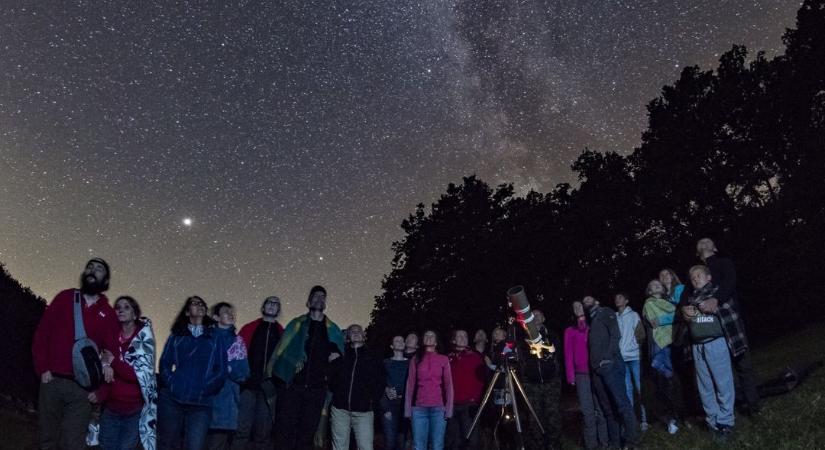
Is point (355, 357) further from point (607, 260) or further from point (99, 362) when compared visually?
point (607, 260)

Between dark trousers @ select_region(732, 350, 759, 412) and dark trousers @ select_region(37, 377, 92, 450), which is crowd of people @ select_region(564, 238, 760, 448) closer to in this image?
dark trousers @ select_region(732, 350, 759, 412)

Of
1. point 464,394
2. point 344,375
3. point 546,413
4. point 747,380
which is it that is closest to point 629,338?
point 546,413

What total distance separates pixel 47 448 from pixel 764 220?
29.2 meters

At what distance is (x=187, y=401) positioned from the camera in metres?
7.11

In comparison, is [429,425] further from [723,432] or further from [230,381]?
[723,432]

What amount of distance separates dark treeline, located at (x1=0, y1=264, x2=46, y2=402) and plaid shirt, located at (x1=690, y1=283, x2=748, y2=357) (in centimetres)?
2166

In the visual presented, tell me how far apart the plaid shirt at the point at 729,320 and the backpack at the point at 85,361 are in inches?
270

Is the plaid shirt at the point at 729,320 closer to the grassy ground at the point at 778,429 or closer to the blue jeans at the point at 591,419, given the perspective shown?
the grassy ground at the point at 778,429

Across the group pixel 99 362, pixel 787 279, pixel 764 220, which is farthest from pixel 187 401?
pixel 764 220

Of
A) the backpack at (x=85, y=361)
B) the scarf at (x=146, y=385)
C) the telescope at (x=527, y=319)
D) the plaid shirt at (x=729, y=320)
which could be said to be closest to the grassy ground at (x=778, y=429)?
the plaid shirt at (x=729, y=320)

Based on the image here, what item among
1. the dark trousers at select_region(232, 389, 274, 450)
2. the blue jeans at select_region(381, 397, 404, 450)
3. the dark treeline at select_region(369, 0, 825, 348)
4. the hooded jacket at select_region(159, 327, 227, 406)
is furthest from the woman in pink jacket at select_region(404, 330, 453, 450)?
the dark treeline at select_region(369, 0, 825, 348)

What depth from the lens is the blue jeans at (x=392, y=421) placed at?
10320 mm

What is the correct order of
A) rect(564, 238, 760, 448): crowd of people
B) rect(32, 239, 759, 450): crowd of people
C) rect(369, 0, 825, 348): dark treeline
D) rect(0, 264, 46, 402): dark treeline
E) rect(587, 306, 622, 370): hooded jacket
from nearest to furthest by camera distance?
rect(32, 239, 759, 450): crowd of people → rect(564, 238, 760, 448): crowd of people → rect(587, 306, 622, 370): hooded jacket → rect(0, 264, 46, 402): dark treeline → rect(369, 0, 825, 348): dark treeline

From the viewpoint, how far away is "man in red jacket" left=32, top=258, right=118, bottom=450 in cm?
582
